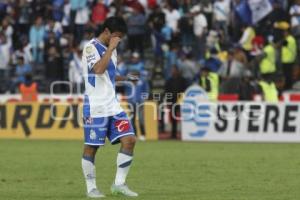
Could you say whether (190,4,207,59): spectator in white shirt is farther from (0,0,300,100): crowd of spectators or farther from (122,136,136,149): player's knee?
(122,136,136,149): player's knee

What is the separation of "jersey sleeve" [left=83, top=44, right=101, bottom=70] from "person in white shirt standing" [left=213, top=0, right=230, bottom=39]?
17.8 m

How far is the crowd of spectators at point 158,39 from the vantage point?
93.0 ft

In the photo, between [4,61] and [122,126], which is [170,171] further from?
[4,61]

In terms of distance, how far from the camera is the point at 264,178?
14.6 m

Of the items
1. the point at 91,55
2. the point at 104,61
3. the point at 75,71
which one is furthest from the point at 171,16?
the point at 104,61

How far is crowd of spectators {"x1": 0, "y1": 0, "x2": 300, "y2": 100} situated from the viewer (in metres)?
28.3

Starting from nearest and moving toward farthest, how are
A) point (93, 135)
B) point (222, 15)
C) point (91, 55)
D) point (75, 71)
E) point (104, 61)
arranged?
point (104, 61) < point (91, 55) < point (93, 135) < point (75, 71) < point (222, 15)

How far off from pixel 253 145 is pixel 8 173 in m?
9.32

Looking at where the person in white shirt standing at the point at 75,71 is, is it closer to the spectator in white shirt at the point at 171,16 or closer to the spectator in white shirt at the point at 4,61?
the spectator in white shirt at the point at 4,61

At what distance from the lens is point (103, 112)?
40.1 feet

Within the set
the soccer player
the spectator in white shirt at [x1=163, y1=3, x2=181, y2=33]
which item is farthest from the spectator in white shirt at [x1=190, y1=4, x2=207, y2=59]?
the soccer player

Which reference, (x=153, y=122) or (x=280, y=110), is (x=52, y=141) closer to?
(x=153, y=122)

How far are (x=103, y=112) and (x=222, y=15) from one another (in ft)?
59.3

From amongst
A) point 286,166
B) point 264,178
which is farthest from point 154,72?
point 264,178
